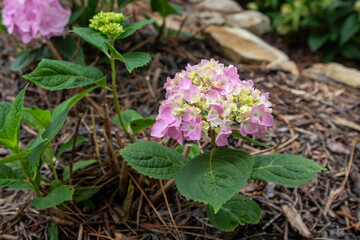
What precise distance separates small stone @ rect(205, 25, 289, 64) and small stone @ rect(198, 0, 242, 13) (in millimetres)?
851

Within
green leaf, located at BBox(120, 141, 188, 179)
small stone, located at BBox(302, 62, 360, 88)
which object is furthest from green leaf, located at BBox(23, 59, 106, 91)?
small stone, located at BBox(302, 62, 360, 88)

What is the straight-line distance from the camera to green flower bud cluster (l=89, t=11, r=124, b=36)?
132cm

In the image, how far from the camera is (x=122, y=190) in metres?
1.55

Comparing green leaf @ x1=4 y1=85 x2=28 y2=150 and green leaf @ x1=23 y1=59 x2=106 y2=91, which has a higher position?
green leaf @ x1=23 y1=59 x2=106 y2=91

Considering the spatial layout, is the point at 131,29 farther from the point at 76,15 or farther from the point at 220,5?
the point at 220,5

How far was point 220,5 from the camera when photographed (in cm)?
422

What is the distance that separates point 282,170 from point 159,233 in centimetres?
65

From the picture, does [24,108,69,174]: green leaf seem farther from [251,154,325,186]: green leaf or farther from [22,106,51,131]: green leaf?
[251,154,325,186]: green leaf

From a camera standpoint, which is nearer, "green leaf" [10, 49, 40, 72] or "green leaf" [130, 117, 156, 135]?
"green leaf" [130, 117, 156, 135]

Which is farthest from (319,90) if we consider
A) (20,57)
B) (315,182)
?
(20,57)

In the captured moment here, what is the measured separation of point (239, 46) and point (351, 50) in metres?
1.85

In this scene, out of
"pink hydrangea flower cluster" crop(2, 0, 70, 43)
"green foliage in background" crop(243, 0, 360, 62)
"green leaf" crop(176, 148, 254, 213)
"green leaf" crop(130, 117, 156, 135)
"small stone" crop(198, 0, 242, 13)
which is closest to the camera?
"green leaf" crop(176, 148, 254, 213)

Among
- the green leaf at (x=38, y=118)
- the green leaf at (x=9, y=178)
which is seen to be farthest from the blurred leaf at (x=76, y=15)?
the green leaf at (x=9, y=178)

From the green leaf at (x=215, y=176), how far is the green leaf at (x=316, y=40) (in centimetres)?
333
